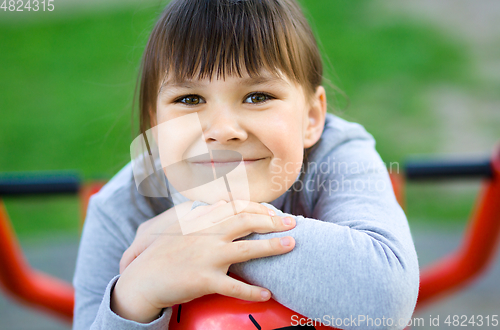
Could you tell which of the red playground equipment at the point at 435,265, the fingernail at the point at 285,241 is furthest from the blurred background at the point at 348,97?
the fingernail at the point at 285,241

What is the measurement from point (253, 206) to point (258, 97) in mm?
170

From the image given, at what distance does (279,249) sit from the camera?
0.62 meters

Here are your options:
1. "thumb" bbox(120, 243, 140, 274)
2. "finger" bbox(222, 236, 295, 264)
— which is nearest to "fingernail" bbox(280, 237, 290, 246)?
"finger" bbox(222, 236, 295, 264)

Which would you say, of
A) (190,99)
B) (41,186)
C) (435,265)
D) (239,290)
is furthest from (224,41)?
(435,265)

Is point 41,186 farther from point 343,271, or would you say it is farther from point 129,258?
point 343,271

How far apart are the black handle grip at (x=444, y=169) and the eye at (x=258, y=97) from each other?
610mm

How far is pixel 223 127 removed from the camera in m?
0.69

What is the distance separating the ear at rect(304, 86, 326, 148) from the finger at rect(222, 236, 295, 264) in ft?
0.94

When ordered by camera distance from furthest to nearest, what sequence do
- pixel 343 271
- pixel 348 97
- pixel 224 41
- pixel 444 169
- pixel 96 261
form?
pixel 348 97, pixel 444 169, pixel 96 261, pixel 224 41, pixel 343 271

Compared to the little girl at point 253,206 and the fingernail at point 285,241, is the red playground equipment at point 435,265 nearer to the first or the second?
the little girl at point 253,206

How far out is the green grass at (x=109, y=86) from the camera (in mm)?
2707

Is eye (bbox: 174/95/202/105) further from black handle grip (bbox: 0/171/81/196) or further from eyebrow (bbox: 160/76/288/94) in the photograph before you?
black handle grip (bbox: 0/171/81/196)

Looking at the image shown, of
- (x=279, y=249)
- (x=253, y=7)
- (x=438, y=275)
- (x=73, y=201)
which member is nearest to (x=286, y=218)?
(x=279, y=249)

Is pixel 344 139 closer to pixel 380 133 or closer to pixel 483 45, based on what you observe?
pixel 380 133
